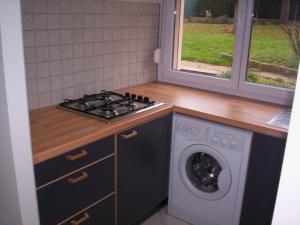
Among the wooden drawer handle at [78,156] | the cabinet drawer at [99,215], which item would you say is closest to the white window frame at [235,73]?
the cabinet drawer at [99,215]

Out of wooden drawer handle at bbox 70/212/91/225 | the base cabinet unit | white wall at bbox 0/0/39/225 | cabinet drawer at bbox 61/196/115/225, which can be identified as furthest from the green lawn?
white wall at bbox 0/0/39/225

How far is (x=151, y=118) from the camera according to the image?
1.97 m

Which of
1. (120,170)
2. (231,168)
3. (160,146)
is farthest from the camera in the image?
(160,146)

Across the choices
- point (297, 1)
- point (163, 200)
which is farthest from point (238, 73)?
point (163, 200)

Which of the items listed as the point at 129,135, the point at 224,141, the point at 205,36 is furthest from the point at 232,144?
the point at 205,36

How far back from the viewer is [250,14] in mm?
2252

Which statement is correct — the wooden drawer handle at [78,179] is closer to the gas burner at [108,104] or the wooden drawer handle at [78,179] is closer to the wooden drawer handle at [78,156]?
the wooden drawer handle at [78,156]

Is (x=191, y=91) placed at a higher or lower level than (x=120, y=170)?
higher

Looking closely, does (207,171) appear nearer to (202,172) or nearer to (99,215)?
(202,172)

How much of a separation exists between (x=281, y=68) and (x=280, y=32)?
25cm

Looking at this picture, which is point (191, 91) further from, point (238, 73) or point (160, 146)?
point (160, 146)

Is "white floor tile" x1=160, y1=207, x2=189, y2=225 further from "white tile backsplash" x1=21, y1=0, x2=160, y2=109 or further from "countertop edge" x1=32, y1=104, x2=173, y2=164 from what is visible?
"white tile backsplash" x1=21, y1=0, x2=160, y2=109

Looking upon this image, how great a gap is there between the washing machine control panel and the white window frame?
56cm

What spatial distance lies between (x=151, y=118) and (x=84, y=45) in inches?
27.0
